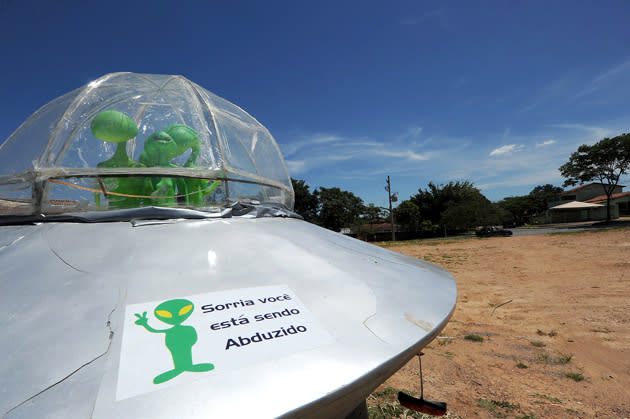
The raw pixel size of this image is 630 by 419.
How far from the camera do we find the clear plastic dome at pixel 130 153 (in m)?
1.45

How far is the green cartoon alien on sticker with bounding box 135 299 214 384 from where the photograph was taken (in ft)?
2.21

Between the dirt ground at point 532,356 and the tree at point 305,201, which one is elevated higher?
the tree at point 305,201

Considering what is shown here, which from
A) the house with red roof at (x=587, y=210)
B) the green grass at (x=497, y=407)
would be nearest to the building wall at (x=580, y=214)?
the house with red roof at (x=587, y=210)

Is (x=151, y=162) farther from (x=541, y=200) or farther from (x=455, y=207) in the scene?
(x=541, y=200)

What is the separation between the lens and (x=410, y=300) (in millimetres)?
1134

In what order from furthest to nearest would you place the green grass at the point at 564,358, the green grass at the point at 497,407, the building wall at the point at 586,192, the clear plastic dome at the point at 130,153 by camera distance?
the building wall at the point at 586,192 → the green grass at the point at 564,358 → the green grass at the point at 497,407 → the clear plastic dome at the point at 130,153

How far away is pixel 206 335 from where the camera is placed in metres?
0.77

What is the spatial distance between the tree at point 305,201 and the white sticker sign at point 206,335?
31983 millimetres

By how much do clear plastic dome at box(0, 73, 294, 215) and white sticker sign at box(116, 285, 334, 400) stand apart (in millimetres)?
811

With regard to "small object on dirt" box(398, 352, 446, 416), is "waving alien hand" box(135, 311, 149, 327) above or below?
above

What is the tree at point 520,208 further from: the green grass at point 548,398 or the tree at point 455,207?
the green grass at point 548,398

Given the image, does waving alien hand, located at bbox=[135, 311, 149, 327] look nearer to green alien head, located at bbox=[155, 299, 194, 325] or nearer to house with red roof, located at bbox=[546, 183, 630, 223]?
green alien head, located at bbox=[155, 299, 194, 325]

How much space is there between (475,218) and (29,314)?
32.8m

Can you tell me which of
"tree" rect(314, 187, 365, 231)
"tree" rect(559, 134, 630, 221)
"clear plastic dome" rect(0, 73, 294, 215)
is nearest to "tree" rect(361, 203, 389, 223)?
"tree" rect(314, 187, 365, 231)
